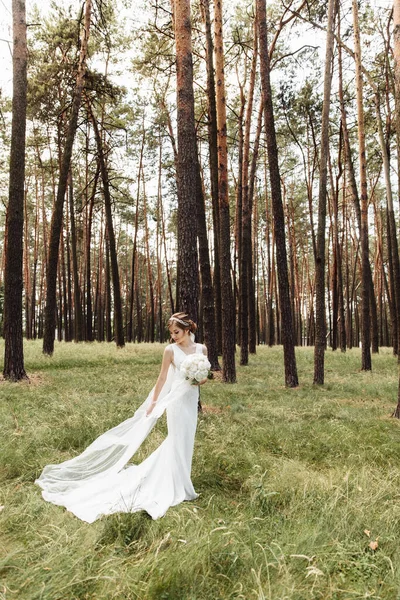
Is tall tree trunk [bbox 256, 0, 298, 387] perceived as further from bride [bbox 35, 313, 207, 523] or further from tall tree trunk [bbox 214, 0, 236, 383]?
bride [bbox 35, 313, 207, 523]

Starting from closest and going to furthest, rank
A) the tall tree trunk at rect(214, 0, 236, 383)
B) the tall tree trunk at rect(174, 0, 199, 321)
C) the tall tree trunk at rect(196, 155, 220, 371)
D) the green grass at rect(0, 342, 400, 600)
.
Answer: the green grass at rect(0, 342, 400, 600), the tall tree trunk at rect(174, 0, 199, 321), the tall tree trunk at rect(214, 0, 236, 383), the tall tree trunk at rect(196, 155, 220, 371)

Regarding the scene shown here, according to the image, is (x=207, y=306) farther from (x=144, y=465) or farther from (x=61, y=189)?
(x=144, y=465)

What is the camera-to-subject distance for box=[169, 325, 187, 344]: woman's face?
4695mm

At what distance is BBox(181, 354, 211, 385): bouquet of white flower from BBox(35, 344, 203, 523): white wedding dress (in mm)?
217

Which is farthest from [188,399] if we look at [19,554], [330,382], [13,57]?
[13,57]

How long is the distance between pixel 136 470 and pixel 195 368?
1.29 m

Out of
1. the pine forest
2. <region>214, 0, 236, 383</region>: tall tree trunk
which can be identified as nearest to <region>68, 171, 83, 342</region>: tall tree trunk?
the pine forest

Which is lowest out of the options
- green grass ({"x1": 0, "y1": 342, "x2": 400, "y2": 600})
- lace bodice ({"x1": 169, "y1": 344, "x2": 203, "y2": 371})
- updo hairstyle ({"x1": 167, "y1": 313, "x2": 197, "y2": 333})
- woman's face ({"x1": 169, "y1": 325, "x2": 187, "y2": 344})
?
green grass ({"x1": 0, "y1": 342, "x2": 400, "y2": 600})

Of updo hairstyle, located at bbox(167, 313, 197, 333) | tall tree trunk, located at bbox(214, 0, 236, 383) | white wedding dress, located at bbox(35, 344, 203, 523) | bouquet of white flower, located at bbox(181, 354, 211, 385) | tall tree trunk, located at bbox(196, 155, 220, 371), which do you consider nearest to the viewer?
white wedding dress, located at bbox(35, 344, 203, 523)

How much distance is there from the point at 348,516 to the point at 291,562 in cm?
95

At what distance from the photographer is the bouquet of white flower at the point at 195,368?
14.3 feet

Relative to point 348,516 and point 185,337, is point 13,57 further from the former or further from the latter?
point 348,516

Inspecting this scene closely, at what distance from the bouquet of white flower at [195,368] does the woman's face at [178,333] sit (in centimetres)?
37

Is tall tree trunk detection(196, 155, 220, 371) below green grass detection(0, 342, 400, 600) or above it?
above
